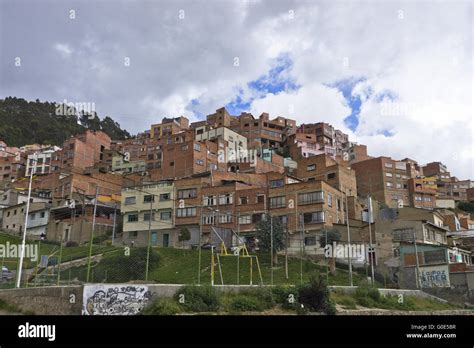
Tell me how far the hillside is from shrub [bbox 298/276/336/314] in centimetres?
11104

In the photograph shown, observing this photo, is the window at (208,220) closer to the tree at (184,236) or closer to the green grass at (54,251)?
the tree at (184,236)

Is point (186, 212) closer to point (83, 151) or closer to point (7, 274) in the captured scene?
point (7, 274)

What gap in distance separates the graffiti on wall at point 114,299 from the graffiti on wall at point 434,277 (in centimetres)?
2259

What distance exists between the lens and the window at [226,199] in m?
54.4

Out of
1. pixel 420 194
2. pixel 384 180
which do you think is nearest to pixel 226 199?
pixel 384 180

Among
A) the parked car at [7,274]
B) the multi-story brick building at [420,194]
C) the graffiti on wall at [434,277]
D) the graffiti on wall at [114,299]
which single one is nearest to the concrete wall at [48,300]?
the graffiti on wall at [114,299]

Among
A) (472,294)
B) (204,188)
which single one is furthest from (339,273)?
(204,188)

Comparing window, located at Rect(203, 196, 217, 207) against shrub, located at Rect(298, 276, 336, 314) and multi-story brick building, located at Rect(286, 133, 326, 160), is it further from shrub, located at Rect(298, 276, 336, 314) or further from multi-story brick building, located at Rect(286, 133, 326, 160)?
multi-story brick building, located at Rect(286, 133, 326, 160)

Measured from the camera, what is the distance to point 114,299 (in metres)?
19.6

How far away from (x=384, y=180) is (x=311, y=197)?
40756 mm
